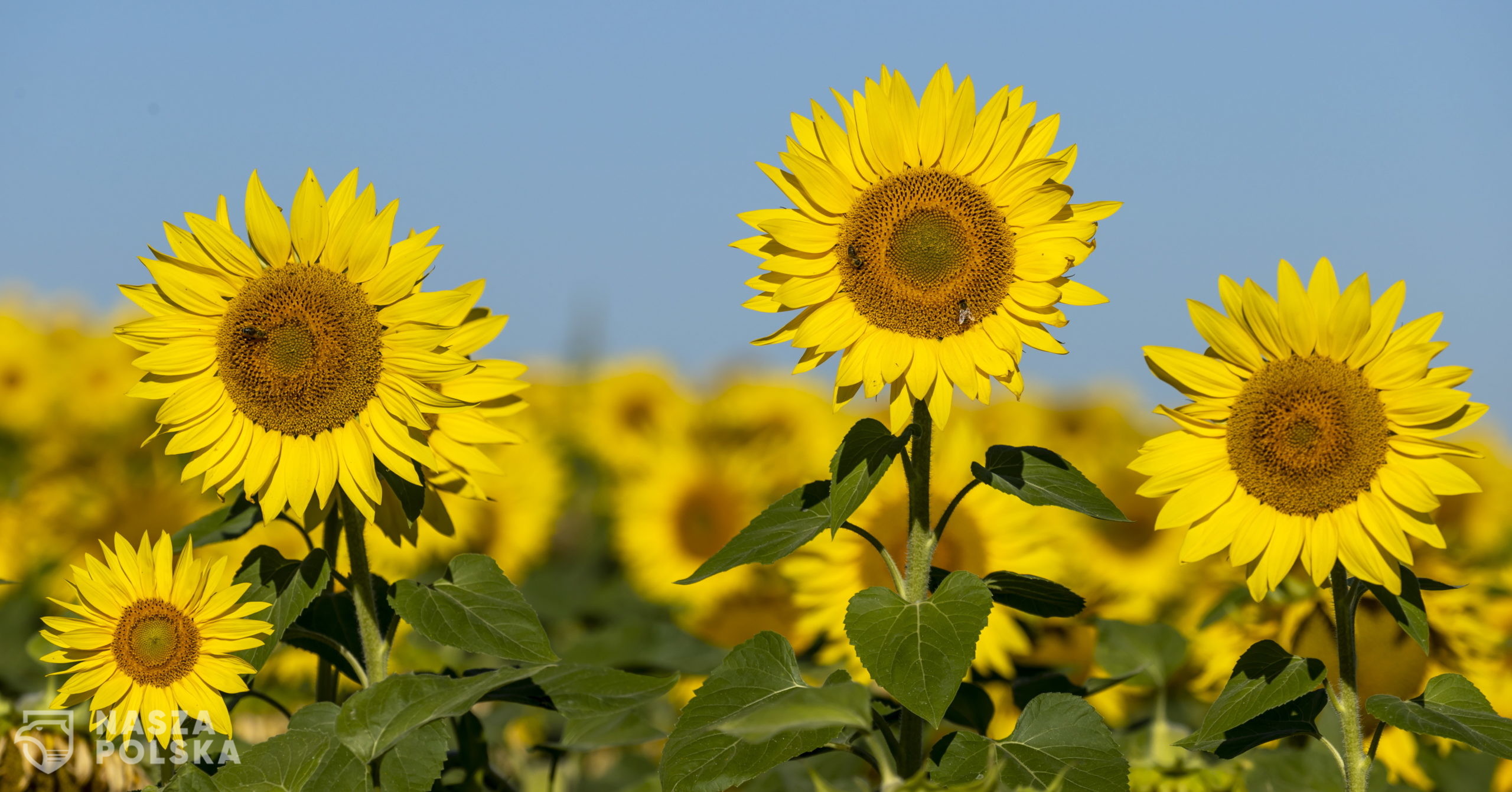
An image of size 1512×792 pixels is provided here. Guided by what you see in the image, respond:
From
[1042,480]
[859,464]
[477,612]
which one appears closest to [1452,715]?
[1042,480]

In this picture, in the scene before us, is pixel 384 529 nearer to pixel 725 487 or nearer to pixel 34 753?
pixel 34 753

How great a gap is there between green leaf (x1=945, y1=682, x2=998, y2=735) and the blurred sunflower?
1.22 metres

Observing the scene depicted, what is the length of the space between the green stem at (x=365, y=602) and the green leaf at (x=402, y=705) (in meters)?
0.18

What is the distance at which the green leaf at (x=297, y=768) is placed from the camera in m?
2.23

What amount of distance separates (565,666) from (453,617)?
0.39 metres

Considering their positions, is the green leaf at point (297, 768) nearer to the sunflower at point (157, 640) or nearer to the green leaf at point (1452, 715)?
the sunflower at point (157, 640)

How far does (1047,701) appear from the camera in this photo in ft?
7.88

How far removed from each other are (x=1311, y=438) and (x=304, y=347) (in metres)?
1.80

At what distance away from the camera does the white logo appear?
2.87 m

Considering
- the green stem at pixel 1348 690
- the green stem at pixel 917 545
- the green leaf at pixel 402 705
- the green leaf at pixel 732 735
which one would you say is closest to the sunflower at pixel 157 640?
the green leaf at pixel 402 705

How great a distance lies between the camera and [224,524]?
2.64m

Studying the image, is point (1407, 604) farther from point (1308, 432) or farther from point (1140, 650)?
point (1140, 650)

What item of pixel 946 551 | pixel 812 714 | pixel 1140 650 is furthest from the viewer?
pixel 946 551

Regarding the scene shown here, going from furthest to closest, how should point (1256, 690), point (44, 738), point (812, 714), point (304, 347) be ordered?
1. point (44, 738)
2. point (304, 347)
3. point (1256, 690)
4. point (812, 714)
